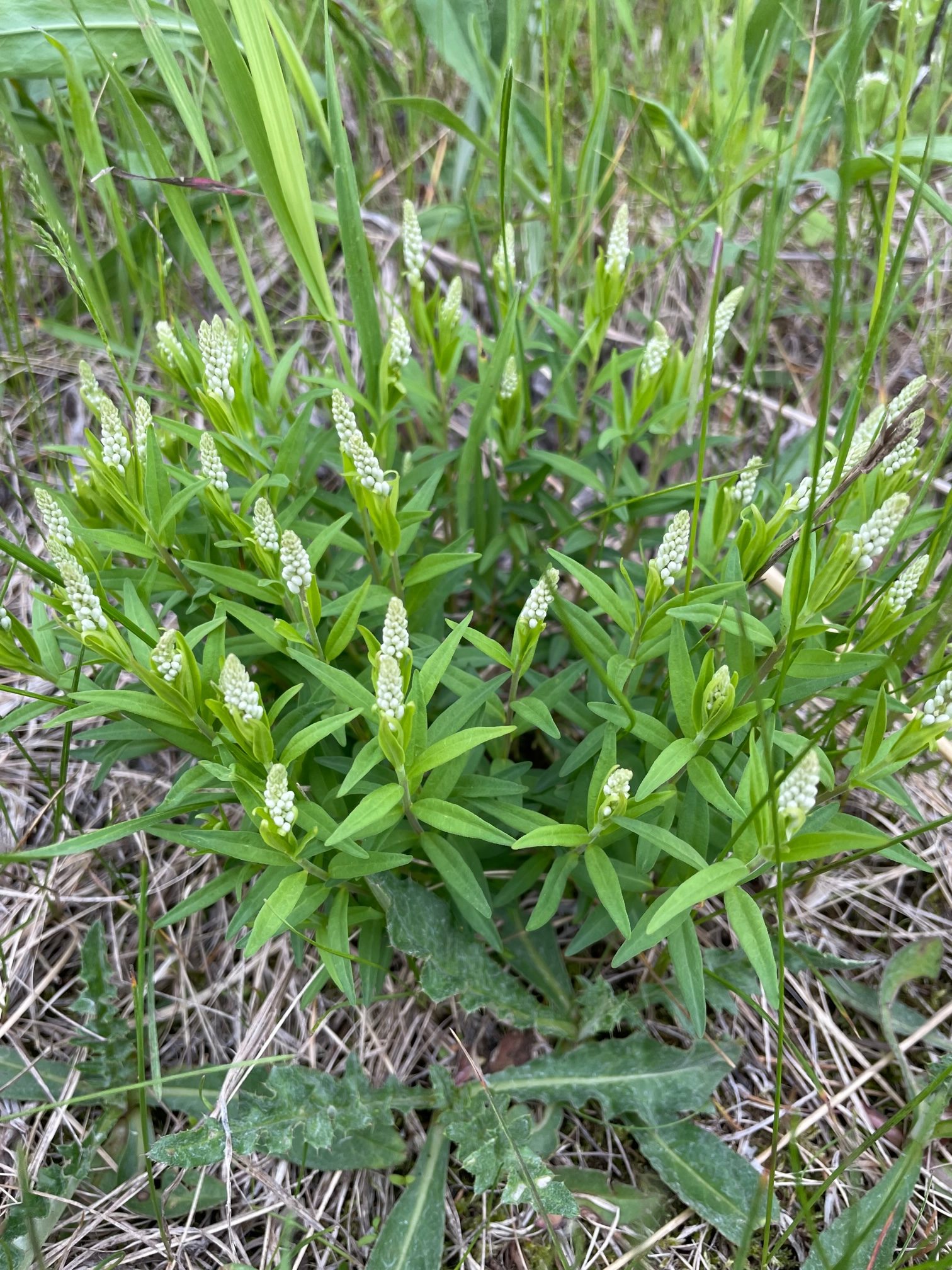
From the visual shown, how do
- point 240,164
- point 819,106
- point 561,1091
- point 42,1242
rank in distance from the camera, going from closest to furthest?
point 42,1242
point 561,1091
point 819,106
point 240,164

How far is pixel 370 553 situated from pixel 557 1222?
6.40 ft

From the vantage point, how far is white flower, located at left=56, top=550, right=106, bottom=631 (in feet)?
6.38

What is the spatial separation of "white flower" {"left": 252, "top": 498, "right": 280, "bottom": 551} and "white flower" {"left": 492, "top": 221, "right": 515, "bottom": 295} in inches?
42.8

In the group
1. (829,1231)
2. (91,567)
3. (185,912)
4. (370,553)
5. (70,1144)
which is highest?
(91,567)

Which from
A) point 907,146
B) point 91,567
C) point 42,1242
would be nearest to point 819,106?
point 907,146

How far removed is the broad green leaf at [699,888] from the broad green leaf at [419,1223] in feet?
3.85

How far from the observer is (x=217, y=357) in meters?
2.25

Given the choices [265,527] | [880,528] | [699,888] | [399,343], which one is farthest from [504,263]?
[699,888]

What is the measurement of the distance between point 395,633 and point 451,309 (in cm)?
135

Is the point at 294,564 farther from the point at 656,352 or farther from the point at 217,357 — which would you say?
the point at 656,352

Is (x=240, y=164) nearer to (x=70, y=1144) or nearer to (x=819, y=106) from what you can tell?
(x=819, y=106)

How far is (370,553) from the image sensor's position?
253 cm

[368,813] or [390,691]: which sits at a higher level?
[390,691]

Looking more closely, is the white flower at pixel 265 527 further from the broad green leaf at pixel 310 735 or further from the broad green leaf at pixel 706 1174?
the broad green leaf at pixel 706 1174
